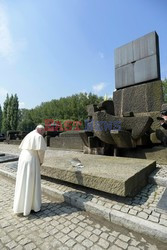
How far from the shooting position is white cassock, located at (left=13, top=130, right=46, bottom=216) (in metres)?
2.46

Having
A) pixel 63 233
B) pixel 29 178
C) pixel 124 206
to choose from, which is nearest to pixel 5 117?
pixel 29 178

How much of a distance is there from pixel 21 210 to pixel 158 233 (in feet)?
7.00

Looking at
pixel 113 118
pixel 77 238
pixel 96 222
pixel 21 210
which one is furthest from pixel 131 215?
pixel 113 118

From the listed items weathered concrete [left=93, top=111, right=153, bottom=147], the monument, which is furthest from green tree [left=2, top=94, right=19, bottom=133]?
weathered concrete [left=93, top=111, right=153, bottom=147]

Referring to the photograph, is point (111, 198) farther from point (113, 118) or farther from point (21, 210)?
point (113, 118)

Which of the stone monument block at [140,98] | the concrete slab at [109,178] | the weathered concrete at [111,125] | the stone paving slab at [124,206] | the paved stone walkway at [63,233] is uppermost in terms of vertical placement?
the stone monument block at [140,98]

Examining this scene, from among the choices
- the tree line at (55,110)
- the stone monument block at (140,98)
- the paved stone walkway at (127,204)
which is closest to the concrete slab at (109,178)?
the paved stone walkway at (127,204)

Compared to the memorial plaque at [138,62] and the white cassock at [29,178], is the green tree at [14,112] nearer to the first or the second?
the memorial plaque at [138,62]

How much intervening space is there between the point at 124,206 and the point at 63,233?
108 centimetres

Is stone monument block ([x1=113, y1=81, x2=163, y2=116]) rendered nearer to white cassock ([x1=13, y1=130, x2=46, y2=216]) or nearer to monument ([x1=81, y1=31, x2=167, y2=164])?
monument ([x1=81, y1=31, x2=167, y2=164])

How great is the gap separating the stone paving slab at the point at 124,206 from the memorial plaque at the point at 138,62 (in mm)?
4538

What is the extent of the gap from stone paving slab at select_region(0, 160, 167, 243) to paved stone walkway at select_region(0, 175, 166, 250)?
104 millimetres

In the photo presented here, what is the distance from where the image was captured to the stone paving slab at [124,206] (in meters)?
1.93

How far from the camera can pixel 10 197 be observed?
3.24 meters
